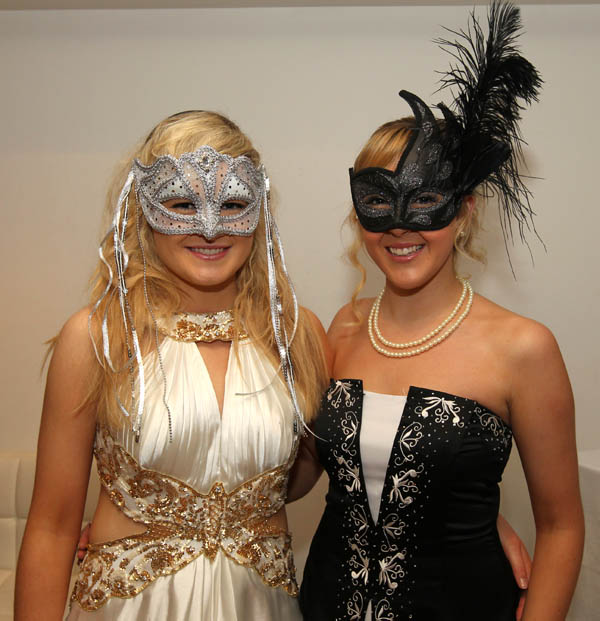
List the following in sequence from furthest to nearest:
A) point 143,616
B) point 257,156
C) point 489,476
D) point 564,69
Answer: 1. point 564,69
2. point 257,156
3. point 489,476
4. point 143,616

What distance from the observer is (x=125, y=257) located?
1641 millimetres

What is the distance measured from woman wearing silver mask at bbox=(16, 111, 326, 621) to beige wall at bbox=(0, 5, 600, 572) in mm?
1026

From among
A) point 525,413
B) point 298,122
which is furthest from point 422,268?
point 298,122

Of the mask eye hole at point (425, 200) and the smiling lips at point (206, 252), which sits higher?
the mask eye hole at point (425, 200)

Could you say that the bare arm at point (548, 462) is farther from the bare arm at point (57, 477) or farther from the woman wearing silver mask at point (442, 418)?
the bare arm at point (57, 477)

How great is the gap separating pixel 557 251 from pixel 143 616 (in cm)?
197

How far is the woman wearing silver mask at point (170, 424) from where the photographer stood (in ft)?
5.08

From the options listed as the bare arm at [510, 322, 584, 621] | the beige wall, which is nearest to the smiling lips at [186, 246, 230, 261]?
the bare arm at [510, 322, 584, 621]

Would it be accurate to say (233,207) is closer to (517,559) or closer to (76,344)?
(76,344)

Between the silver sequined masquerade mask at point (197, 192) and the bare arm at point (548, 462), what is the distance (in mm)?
705

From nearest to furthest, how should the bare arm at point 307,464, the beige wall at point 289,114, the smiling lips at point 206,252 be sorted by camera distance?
the smiling lips at point 206,252 → the bare arm at point 307,464 → the beige wall at point 289,114

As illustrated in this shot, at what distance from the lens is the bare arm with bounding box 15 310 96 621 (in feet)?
5.09

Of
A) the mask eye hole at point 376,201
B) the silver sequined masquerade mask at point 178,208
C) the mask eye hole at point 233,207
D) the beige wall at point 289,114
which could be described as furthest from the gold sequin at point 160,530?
the beige wall at point 289,114

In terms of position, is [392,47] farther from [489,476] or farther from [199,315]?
[489,476]
